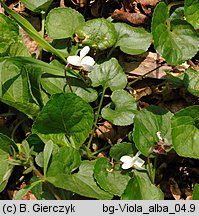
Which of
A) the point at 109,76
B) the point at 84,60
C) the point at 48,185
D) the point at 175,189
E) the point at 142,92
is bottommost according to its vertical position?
the point at 175,189

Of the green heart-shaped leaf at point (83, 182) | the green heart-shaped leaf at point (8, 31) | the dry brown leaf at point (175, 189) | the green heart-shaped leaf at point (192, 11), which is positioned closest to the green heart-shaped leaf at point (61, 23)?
the green heart-shaped leaf at point (8, 31)

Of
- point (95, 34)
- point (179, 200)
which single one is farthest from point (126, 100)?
point (179, 200)

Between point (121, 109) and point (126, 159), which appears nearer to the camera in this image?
point (126, 159)

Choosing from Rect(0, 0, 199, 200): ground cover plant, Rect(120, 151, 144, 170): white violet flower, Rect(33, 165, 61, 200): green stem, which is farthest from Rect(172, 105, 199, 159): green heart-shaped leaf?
Rect(33, 165, 61, 200): green stem

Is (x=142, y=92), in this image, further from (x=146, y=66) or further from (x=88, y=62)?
(x=88, y=62)

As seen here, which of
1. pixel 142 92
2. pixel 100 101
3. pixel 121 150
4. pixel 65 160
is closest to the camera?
pixel 65 160

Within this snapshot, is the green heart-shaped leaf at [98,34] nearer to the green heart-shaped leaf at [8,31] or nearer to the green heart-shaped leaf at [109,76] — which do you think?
the green heart-shaped leaf at [109,76]

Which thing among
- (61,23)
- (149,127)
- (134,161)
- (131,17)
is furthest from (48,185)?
(131,17)
